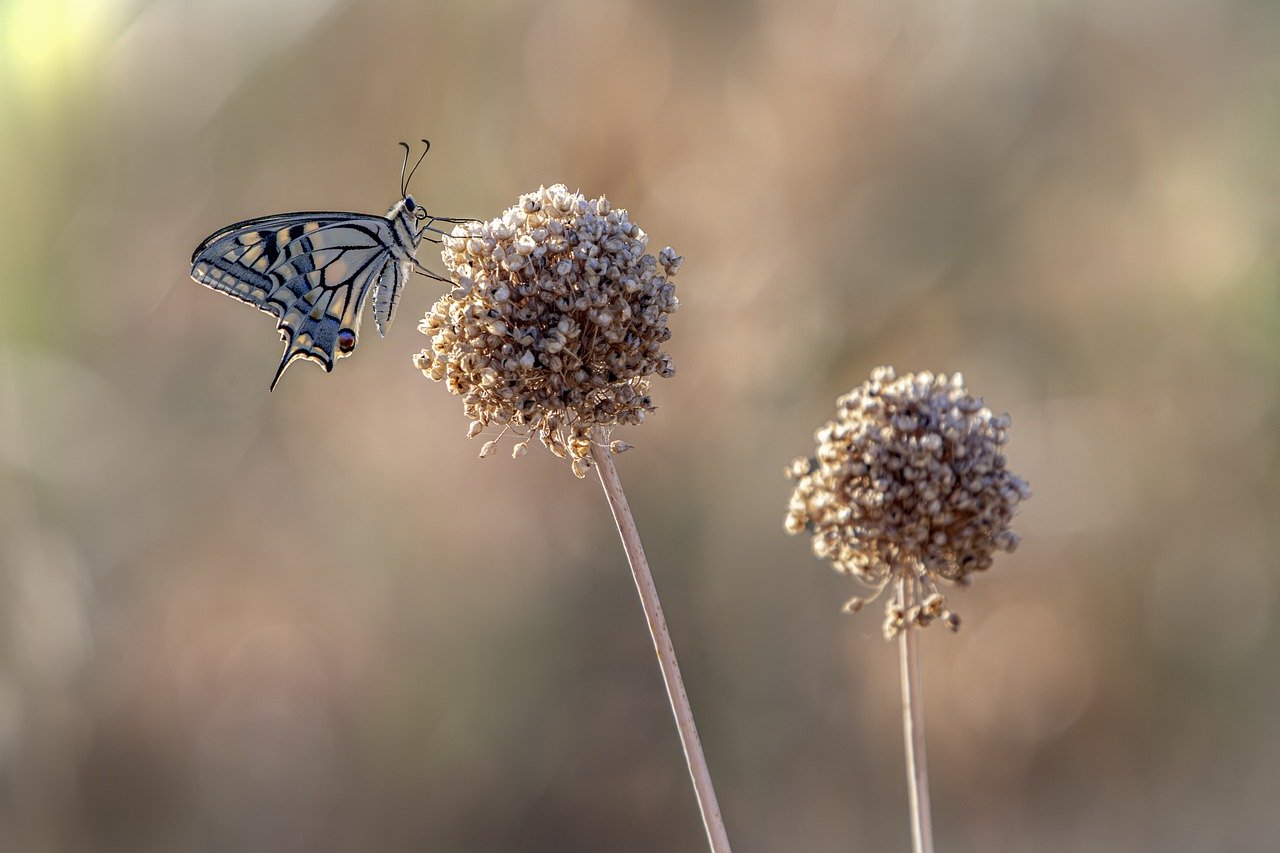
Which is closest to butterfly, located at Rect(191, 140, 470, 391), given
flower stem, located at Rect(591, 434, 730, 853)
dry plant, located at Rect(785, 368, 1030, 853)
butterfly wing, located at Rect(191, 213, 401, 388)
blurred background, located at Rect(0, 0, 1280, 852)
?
butterfly wing, located at Rect(191, 213, 401, 388)

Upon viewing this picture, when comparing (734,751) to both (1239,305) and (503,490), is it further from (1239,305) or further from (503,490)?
(1239,305)

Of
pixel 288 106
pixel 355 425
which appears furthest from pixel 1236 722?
pixel 288 106

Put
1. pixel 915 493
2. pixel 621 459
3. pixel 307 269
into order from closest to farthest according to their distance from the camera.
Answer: pixel 915 493
pixel 307 269
pixel 621 459

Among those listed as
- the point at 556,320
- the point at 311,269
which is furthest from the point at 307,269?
the point at 556,320

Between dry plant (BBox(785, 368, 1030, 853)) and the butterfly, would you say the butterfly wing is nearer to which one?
the butterfly

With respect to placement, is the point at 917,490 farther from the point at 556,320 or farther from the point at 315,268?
the point at 315,268

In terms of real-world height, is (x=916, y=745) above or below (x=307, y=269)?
below

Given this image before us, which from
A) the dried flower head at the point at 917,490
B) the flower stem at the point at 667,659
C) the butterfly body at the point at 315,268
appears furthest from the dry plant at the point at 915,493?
the butterfly body at the point at 315,268
